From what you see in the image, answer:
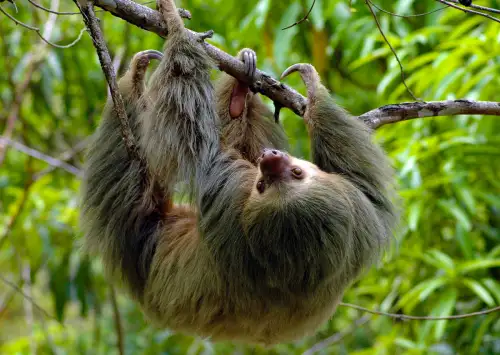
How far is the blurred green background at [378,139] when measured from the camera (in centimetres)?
593

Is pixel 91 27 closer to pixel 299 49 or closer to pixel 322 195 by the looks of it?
pixel 322 195

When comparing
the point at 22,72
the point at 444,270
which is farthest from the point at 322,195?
the point at 22,72

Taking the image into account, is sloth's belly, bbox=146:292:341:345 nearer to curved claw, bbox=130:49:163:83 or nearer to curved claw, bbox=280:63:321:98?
curved claw, bbox=280:63:321:98

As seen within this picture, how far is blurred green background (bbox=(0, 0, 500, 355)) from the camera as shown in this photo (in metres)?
5.93

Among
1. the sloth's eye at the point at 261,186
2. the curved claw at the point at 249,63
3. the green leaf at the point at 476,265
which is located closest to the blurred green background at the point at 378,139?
the green leaf at the point at 476,265

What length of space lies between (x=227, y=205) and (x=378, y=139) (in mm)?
2052

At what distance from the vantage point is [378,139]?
218 inches

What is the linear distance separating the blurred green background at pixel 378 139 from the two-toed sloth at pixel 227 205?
627 millimetres

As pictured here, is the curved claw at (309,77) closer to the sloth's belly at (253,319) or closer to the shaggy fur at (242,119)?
the shaggy fur at (242,119)

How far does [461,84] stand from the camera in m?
6.19

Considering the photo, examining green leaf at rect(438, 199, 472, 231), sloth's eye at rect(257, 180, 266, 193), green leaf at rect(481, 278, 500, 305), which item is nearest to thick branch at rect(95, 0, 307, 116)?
sloth's eye at rect(257, 180, 266, 193)

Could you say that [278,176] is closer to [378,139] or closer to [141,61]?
[141,61]

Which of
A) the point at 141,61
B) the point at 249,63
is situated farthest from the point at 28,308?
the point at 249,63

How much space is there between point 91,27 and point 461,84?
3969 mm
